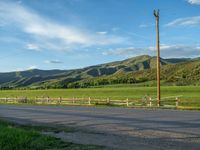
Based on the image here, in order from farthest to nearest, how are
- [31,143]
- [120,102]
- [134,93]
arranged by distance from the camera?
[134,93]
[120,102]
[31,143]

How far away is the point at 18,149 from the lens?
11.1 m

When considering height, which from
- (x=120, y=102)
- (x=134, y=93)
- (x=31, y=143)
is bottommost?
(x=31, y=143)

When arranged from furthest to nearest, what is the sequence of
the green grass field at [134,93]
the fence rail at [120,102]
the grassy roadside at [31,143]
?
the green grass field at [134,93], the fence rail at [120,102], the grassy roadside at [31,143]

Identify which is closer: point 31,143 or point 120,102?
point 31,143

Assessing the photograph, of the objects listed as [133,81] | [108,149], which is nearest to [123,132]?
[108,149]

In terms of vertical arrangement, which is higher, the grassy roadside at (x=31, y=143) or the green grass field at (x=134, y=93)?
the green grass field at (x=134, y=93)

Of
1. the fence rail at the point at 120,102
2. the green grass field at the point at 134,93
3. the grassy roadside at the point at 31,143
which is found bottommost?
the grassy roadside at the point at 31,143

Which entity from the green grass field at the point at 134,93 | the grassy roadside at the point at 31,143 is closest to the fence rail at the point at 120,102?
the green grass field at the point at 134,93

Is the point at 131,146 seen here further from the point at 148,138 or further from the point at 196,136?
the point at 196,136

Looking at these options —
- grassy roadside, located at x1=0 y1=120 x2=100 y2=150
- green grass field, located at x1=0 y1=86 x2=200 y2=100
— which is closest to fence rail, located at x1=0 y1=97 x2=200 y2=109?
green grass field, located at x1=0 y1=86 x2=200 y2=100

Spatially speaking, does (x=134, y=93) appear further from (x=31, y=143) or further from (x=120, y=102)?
(x=31, y=143)

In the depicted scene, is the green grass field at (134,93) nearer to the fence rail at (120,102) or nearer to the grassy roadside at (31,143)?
the fence rail at (120,102)

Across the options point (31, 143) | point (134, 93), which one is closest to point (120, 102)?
point (31, 143)

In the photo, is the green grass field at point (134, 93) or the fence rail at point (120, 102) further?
the green grass field at point (134, 93)
